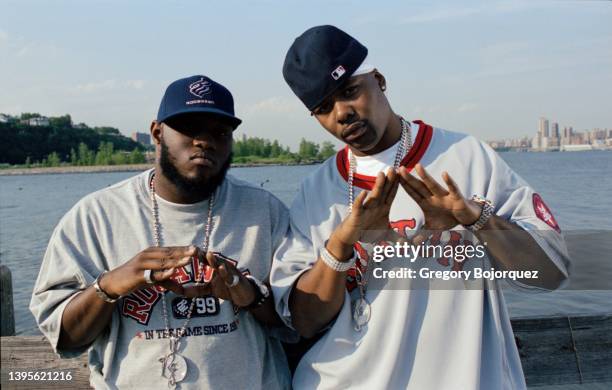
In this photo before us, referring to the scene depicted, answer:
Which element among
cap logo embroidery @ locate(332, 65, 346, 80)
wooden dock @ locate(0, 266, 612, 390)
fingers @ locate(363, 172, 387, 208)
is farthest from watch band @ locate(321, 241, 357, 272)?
wooden dock @ locate(0, 266, 612, 390)

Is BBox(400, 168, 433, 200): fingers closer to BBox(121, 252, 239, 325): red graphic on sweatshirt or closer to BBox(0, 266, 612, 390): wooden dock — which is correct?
BBox(121, 252, 239, 325): red graphic on sweatshirt

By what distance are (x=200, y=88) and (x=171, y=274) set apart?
989 mm

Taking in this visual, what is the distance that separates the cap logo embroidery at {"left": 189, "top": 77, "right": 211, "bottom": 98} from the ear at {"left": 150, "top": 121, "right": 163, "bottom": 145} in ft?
0.89

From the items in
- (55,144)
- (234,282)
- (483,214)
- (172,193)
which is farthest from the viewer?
(55,144)

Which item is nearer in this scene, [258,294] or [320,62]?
[320,62]

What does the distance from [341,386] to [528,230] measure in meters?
1.17

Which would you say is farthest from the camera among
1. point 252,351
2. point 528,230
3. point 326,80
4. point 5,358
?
point 5,358

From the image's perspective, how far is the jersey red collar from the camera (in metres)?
2.93

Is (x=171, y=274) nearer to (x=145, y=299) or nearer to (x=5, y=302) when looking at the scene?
(x=145, y=299)

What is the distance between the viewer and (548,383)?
10.6ft

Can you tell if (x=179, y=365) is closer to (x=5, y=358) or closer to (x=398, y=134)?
(x=5, y=358)

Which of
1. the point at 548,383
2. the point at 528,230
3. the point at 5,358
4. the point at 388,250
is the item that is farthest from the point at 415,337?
the point at 5,358

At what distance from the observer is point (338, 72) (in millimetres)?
2746

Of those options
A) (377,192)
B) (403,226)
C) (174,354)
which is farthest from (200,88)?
(174,354)
